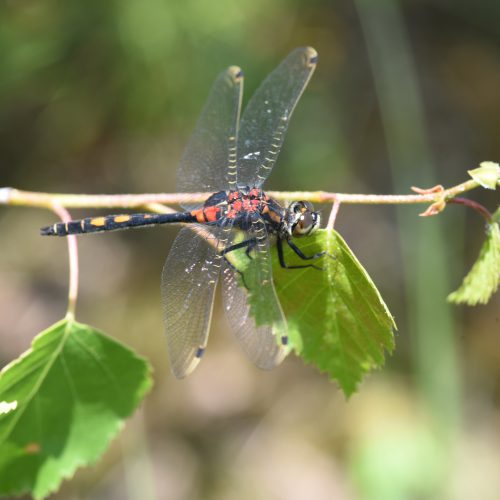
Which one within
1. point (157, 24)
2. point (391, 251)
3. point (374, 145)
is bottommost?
point (391, 251)

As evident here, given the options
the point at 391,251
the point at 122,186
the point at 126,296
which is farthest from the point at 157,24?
the point at 391,251

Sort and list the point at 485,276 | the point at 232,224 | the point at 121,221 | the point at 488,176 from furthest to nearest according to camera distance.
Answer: the point at 121,221 < the point at 232,224 < the point at 485,276 < the point at 488,176

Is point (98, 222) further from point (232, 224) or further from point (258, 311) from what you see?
point (258, 311)

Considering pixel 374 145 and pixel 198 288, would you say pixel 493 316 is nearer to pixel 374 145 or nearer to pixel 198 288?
pixel 374 145

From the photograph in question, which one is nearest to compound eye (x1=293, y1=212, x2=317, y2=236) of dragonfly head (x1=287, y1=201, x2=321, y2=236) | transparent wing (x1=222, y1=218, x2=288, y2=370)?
dragonfly head (x1=287, y1=201, x2=321, y2=236)

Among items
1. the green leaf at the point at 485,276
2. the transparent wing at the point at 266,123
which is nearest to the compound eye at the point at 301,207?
the transparent wing at the point at 266,123

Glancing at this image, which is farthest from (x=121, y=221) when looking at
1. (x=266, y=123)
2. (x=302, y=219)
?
(x=302, y=219)

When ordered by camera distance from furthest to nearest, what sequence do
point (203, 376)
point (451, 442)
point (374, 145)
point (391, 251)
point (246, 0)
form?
point (374, 145), point (391, 251), point (203, 376), point (246, 0), point (451, 442)
